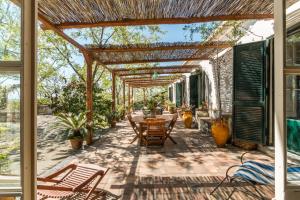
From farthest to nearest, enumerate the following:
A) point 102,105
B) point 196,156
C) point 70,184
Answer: point 102,105
point 196,156
point 70,184


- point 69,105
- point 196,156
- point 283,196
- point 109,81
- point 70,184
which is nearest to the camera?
point 283,196

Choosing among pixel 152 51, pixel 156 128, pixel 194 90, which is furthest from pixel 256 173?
pixel 194 90

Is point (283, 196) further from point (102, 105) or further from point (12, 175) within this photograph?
point (102, 105)

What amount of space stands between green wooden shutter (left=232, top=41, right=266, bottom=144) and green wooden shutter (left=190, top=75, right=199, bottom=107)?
20.6ft

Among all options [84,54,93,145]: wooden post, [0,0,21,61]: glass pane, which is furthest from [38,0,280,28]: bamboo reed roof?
[84,54,93,145]: wooden post

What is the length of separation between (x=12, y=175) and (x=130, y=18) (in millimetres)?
3354

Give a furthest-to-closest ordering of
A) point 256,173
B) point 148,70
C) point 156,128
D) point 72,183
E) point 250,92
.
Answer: point 148,70, point 156,128, point 250,92, point 72,183, point 256,173

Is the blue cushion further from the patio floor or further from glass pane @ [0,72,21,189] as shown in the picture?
glass pane @ [0,72,21,189]

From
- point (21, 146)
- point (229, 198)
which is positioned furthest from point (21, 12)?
point (229, 198)

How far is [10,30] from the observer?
1.52 m

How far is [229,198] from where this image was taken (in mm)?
3346

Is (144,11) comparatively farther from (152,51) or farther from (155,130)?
(155,130)

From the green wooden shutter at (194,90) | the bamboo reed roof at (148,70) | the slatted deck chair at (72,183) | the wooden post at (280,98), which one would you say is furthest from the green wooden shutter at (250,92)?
the green wooden shutter at (194,90)

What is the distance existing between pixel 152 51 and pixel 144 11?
3.41 m
